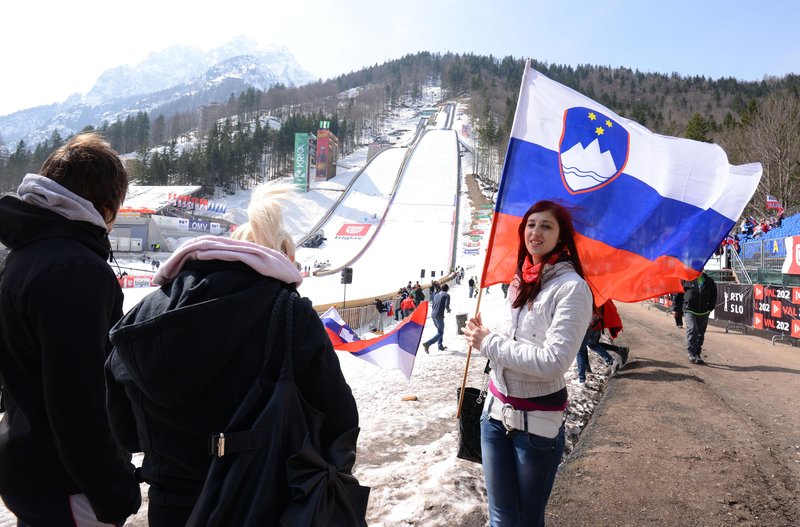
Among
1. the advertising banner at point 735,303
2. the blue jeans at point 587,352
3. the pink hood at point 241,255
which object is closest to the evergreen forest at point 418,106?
the advertising banner at point 735,303

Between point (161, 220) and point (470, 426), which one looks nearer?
point (470, 426)

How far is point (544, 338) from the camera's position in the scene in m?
2.35

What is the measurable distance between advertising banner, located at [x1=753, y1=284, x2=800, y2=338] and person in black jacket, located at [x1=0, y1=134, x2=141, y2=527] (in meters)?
14.3

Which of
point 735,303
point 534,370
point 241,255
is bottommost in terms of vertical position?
point 735,303

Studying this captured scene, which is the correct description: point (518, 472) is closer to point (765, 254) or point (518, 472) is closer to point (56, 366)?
point (56, 366)

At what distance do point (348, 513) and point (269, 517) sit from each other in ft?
0.85

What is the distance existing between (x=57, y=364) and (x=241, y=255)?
2.72 feet

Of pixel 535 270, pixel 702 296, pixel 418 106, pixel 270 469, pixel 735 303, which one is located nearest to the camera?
pixel 270 469

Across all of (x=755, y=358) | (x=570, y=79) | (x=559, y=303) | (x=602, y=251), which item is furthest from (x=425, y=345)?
(x=570, y=79)

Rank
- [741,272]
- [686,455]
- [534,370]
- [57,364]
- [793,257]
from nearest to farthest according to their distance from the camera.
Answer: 1. [57,364]
2. [534,370]
3. [686,455]
4. [793,257]
5. [741,272]

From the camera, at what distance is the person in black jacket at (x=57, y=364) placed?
1668 mm

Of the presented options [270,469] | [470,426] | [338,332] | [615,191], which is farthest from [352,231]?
[270,469]

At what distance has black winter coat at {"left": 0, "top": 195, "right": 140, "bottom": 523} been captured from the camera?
5.46ft

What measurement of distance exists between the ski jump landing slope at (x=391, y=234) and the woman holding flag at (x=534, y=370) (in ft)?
71.3
